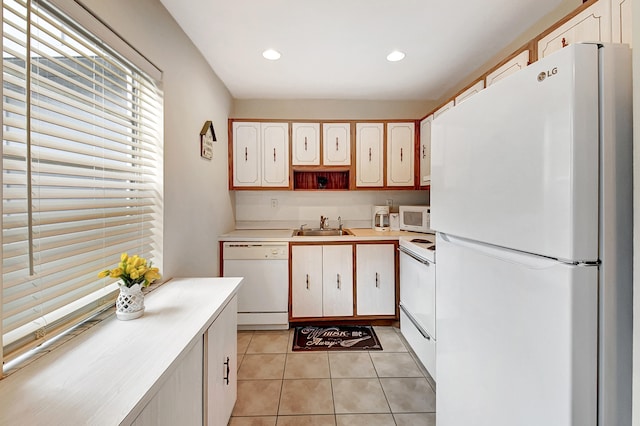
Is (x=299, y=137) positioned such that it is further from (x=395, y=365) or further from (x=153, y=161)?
(x=395, y=365)

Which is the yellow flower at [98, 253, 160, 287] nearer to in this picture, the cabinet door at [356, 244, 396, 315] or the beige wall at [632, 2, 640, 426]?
the beige wall at [632, 2, 640, 426]

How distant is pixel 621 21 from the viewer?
3.37ft

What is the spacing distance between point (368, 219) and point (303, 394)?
203 centimetres

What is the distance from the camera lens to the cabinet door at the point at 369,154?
3.06 metres

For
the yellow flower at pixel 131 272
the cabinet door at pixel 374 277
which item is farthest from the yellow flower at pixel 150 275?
the cabinet door at pixel 374 277

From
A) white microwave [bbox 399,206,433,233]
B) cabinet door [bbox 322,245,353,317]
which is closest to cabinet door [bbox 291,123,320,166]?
cabinet door [bbox 322,245,353,317]

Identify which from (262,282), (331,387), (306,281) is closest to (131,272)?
(331,387)

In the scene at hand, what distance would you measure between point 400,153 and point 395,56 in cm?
108

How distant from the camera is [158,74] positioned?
155 cm

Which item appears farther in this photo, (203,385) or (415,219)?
(415,219)

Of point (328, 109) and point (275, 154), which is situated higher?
point (328, 109)

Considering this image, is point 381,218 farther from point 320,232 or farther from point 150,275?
point 150,275

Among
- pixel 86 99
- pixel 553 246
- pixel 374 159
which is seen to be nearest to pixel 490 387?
pixel 553 246

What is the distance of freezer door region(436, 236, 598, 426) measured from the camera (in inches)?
26.5
